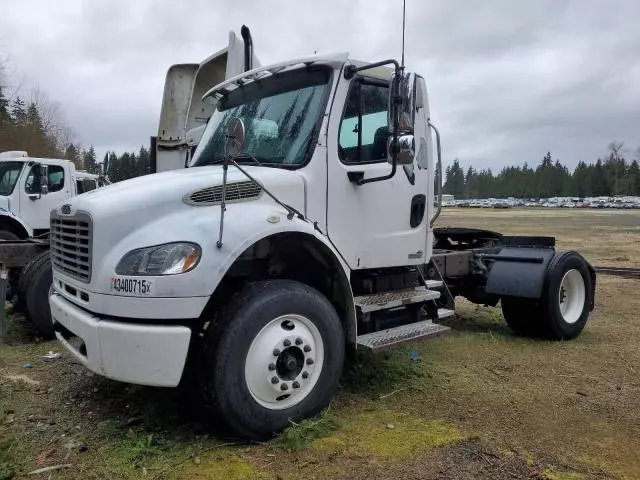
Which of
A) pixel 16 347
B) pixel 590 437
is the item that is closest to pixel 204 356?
pixel 590 437

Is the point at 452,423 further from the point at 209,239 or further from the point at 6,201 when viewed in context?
the point at 6,201

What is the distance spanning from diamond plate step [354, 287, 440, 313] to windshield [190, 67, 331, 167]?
49.2 inches

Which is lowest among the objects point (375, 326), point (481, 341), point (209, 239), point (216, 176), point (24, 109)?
point (481, 341)

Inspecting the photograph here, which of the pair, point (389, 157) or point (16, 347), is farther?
point (16, 347)

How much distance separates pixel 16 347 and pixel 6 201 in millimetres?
6559

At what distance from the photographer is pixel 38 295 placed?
623cm

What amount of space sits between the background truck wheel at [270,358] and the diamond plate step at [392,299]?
53cm

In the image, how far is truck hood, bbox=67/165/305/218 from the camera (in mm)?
3609

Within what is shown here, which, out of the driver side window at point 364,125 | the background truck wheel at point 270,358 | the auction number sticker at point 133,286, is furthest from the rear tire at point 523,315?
the auction number sticker at point 133,286

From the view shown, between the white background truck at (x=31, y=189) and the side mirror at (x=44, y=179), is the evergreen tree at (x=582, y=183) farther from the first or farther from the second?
the side mirror at (x=44, y=179)

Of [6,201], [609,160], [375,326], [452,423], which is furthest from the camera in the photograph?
[609,160]

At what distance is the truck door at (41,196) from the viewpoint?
1184 centimetres

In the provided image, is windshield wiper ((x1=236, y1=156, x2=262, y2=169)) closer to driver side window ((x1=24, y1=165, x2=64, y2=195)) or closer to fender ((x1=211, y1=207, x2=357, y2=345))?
fender ((x1=211, y1=207, x2=357, y2=345))

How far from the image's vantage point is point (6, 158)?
1205 centimetres
